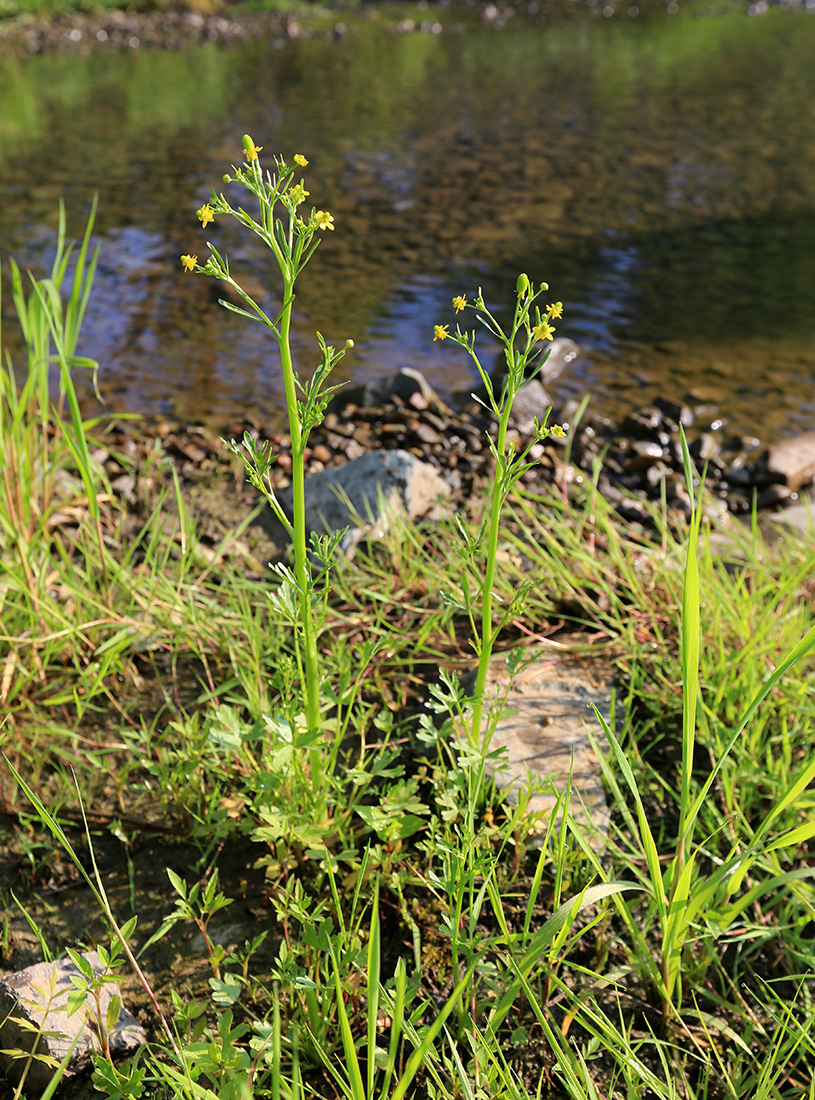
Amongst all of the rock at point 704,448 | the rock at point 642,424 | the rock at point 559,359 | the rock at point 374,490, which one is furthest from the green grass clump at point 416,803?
the rock at point 559,359

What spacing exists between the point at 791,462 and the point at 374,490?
1846 mm

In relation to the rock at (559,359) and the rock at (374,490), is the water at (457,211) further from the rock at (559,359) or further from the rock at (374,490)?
the rock at (374,490)

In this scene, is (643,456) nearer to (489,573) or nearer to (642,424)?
(642,424)

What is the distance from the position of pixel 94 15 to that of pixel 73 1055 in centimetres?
2042

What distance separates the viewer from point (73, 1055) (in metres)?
1.41

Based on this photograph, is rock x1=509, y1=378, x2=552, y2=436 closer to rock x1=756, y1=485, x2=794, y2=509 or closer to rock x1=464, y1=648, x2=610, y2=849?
rock x1=756, y1=485, x2=794, y2=509

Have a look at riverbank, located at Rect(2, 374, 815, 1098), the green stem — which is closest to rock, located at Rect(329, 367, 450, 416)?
riverbank, located at Rect(2, 374, 815, 1098)

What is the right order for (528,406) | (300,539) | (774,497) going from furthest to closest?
(528,406) < (774,497) < (300,539)

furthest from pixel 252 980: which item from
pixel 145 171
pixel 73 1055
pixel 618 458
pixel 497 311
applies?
pixel 145 171

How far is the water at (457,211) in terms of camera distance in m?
4.67

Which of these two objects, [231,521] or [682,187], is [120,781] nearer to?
[231,521]

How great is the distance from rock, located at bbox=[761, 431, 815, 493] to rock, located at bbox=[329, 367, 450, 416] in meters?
1.43

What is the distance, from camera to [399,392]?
411cm

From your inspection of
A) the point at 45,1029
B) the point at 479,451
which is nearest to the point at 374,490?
the point at 479,451
